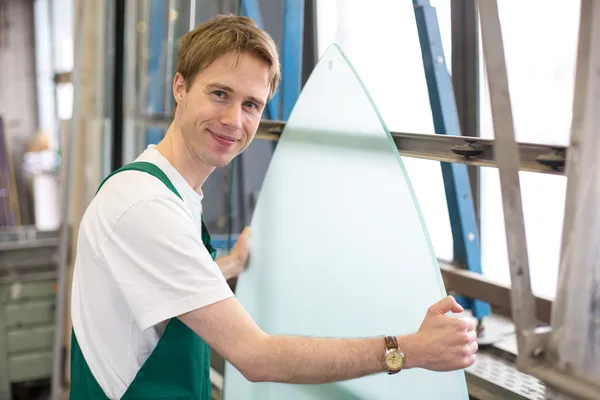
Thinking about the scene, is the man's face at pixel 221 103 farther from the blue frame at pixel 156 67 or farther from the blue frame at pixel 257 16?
the blue frame at pixel 156 67

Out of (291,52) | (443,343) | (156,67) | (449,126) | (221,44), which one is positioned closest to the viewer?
(443,343)

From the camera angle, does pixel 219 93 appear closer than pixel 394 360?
No

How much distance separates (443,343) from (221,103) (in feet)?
1.74

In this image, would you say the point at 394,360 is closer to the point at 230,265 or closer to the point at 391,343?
the point at 391,343

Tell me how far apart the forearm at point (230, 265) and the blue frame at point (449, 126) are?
1.61ft

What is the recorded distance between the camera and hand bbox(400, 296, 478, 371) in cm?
84

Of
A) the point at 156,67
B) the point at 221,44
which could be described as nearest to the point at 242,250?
the point at 221,44

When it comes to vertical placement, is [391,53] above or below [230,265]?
above

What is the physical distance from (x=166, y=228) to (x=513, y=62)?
1.05 meters

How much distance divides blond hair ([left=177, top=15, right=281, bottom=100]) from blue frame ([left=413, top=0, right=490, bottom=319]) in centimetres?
33

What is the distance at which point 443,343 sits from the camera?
33.2 inches

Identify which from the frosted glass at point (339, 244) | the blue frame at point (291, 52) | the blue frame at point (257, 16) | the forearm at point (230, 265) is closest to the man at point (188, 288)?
the frosted glass at point (339, 244)

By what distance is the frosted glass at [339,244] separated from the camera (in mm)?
1041

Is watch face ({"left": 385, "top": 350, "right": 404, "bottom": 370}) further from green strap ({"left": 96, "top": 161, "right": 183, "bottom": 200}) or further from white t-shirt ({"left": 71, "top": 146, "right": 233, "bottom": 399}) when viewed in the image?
green strap ({"left": 96, "top": 161, "right": 183, "bottom": 200})
